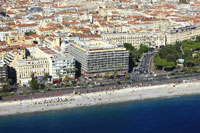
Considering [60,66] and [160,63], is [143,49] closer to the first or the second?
[160,63]

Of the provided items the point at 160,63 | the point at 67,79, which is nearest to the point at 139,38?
the point at 160,63

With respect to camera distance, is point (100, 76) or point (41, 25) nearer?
point (100, 76)

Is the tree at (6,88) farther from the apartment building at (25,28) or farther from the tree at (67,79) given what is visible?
the apartment building at (25,28)

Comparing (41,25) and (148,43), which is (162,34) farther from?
(41,25)

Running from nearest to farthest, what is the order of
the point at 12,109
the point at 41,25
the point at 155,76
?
the point at 12,109 → the point at 155,76 → the point at 41,25

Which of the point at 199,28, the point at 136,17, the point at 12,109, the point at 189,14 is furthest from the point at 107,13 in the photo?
the point at 12,109

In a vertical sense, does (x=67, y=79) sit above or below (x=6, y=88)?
above

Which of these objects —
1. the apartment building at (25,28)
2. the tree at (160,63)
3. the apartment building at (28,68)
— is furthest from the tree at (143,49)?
the apartment building at (25,28)
